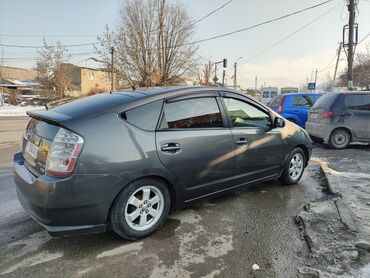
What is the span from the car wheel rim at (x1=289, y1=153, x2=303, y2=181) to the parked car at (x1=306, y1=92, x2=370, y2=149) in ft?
12.7

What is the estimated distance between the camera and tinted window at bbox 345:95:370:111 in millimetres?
8430

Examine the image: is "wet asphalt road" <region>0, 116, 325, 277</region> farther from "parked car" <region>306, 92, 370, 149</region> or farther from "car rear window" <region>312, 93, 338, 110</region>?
"car rear window" <region>312, 93, 338, 110</region>

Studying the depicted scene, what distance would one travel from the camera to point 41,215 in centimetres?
287

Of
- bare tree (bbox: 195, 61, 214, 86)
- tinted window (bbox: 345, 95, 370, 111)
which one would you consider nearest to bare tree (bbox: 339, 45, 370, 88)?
bare tree (bbox: 195, 61, 214, 86)

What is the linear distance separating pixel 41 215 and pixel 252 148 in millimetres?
2677

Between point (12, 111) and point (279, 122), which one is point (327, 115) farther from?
point (12, 111)

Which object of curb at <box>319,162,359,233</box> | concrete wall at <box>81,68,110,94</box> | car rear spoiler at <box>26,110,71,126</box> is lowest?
curb at <box>319,162,359,233</box>

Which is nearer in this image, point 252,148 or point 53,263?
point 53,263

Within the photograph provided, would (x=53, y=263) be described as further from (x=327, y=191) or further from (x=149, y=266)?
(x=327, y=191)

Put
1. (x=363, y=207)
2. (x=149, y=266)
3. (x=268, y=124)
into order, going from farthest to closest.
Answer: (x=268, y=124), (x=363, y=207), (x=149, y=266)

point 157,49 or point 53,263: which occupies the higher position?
point 157,49

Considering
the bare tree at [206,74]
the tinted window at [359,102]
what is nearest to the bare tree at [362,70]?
the bare tree at [206,74]

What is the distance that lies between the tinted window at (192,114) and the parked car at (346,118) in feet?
18.7

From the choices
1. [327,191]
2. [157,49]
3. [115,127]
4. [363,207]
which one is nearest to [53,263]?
[115,127]
